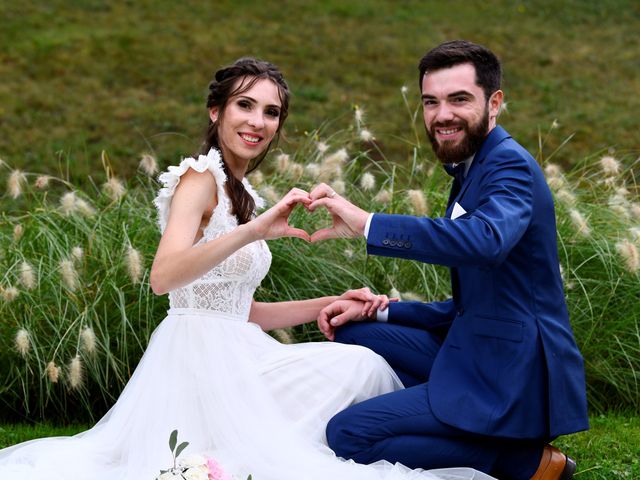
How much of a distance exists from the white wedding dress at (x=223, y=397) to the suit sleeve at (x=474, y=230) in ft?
2.38

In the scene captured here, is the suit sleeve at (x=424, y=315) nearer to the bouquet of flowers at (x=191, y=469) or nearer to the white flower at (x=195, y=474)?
the bouquet of flowers at (x=191, y=469)

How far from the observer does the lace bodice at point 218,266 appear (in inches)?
152

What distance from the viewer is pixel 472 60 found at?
12.0 feet

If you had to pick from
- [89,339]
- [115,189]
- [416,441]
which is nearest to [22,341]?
[89,339]

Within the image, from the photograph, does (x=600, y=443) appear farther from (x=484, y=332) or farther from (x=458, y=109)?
(x=458, y=109)

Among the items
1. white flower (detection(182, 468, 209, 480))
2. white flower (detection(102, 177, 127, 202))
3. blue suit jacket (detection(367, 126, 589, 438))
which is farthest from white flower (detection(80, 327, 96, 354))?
white flower (detection(182, 468, 209, 480))

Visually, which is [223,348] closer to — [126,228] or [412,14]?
[126,228]

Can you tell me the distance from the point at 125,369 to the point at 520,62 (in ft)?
42.2

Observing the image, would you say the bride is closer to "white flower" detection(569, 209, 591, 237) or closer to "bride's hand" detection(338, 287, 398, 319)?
"bride's hand" detection(338, 287, 398, 319)

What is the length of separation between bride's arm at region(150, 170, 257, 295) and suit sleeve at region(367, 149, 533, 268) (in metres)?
0.54

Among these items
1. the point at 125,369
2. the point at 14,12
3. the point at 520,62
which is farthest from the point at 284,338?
the point at 14,12

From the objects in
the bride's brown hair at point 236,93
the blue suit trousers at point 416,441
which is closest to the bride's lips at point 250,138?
the bride's brown hair at point 236,93

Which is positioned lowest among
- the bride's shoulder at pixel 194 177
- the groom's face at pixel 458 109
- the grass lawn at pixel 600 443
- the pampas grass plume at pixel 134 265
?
the grass lawn at pixel 600 443

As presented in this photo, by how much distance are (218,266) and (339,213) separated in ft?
2.31
